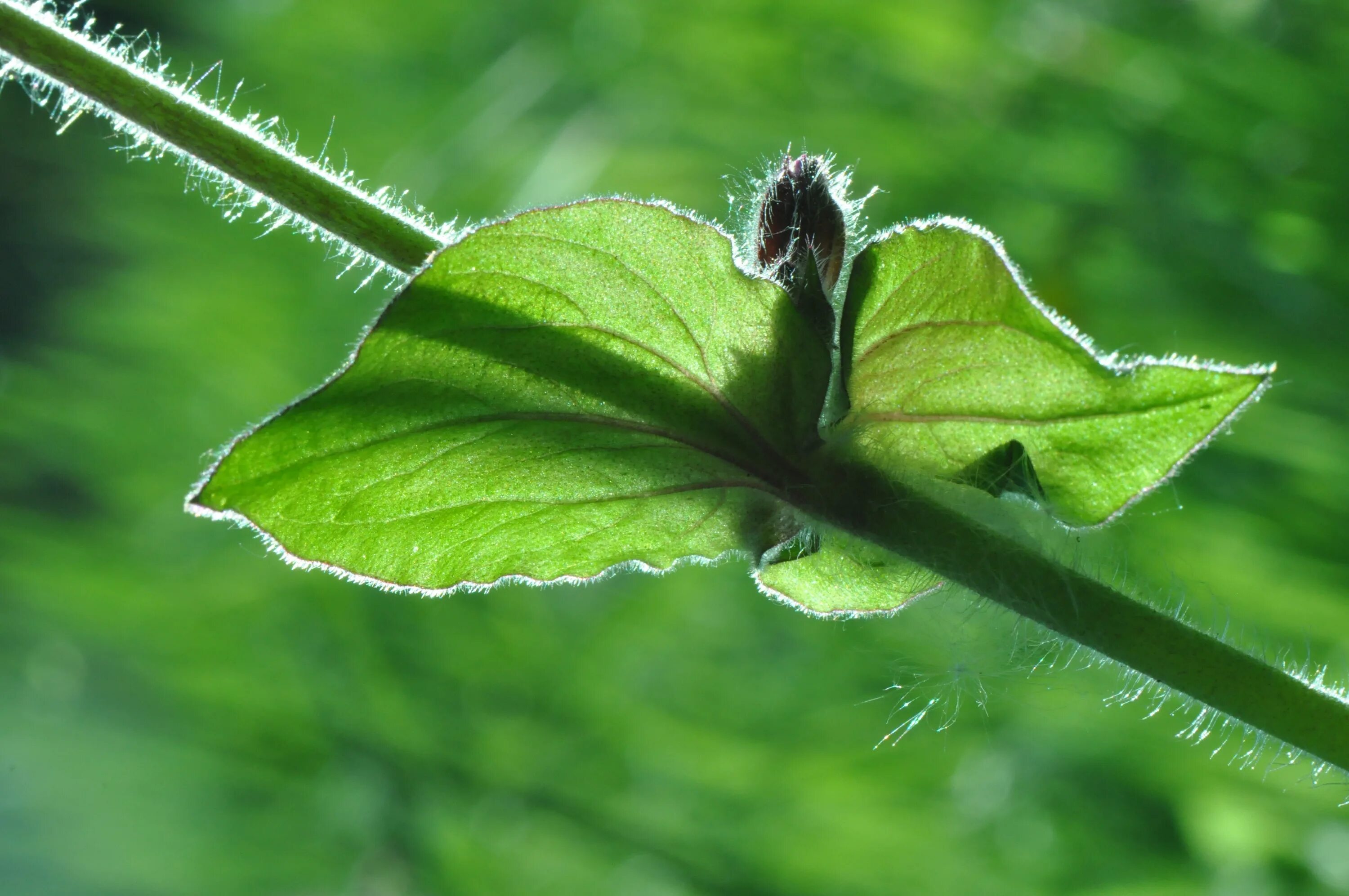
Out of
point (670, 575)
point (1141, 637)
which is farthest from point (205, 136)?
point (670, 575)

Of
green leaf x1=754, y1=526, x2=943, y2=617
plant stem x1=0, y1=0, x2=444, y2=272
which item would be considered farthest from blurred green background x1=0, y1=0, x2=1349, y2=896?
plant stem x1=0, y1=0, x2=444, y2=272

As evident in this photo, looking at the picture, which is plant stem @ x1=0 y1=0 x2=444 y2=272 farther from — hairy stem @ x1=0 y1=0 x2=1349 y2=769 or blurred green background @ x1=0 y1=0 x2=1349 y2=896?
blurred green background @ x1=0 y1=0 x2=1349 y2=896

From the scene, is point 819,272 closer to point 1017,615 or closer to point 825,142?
point 1017,615

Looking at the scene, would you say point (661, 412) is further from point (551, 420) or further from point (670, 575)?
point (670, 575)

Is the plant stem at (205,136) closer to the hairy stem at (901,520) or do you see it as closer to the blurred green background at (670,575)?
the hairy stem at (901,520)

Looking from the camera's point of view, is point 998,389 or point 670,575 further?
point 670,575

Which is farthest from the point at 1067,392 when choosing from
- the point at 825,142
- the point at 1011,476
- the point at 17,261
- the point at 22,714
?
the point at 17,261
